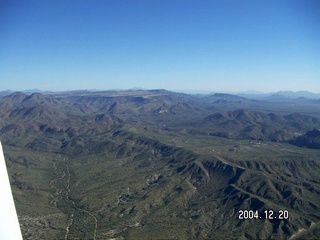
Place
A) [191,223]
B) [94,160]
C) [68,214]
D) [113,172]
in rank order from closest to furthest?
[191,223] → [68,214] → [113,172] → [94,160]

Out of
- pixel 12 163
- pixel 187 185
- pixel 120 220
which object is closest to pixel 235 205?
pixel 187 185

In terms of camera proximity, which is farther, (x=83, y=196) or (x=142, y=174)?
(x=142, y=174)

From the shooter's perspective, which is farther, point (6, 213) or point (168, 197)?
point (168, 197)

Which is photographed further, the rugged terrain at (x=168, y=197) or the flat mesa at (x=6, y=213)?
the rugged terrain at (x=168, y=197)

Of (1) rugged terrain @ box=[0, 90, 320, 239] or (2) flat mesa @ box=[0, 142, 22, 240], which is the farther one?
(1) rugged terrain @ box=[0, 90, 320, 239]

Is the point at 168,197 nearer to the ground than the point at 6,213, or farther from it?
nearer to the ground

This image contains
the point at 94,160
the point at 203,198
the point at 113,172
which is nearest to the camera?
the point at 203,198

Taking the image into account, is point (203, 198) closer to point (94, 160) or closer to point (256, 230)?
point (256, 230)

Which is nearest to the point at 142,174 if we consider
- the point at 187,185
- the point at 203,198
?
the point at 187,185

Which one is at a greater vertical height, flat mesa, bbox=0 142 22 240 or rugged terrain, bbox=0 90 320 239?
flat mesa, bbox=0 142 22 240

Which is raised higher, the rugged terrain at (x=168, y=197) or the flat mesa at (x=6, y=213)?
the flat mesa at (x=6, y=213)
